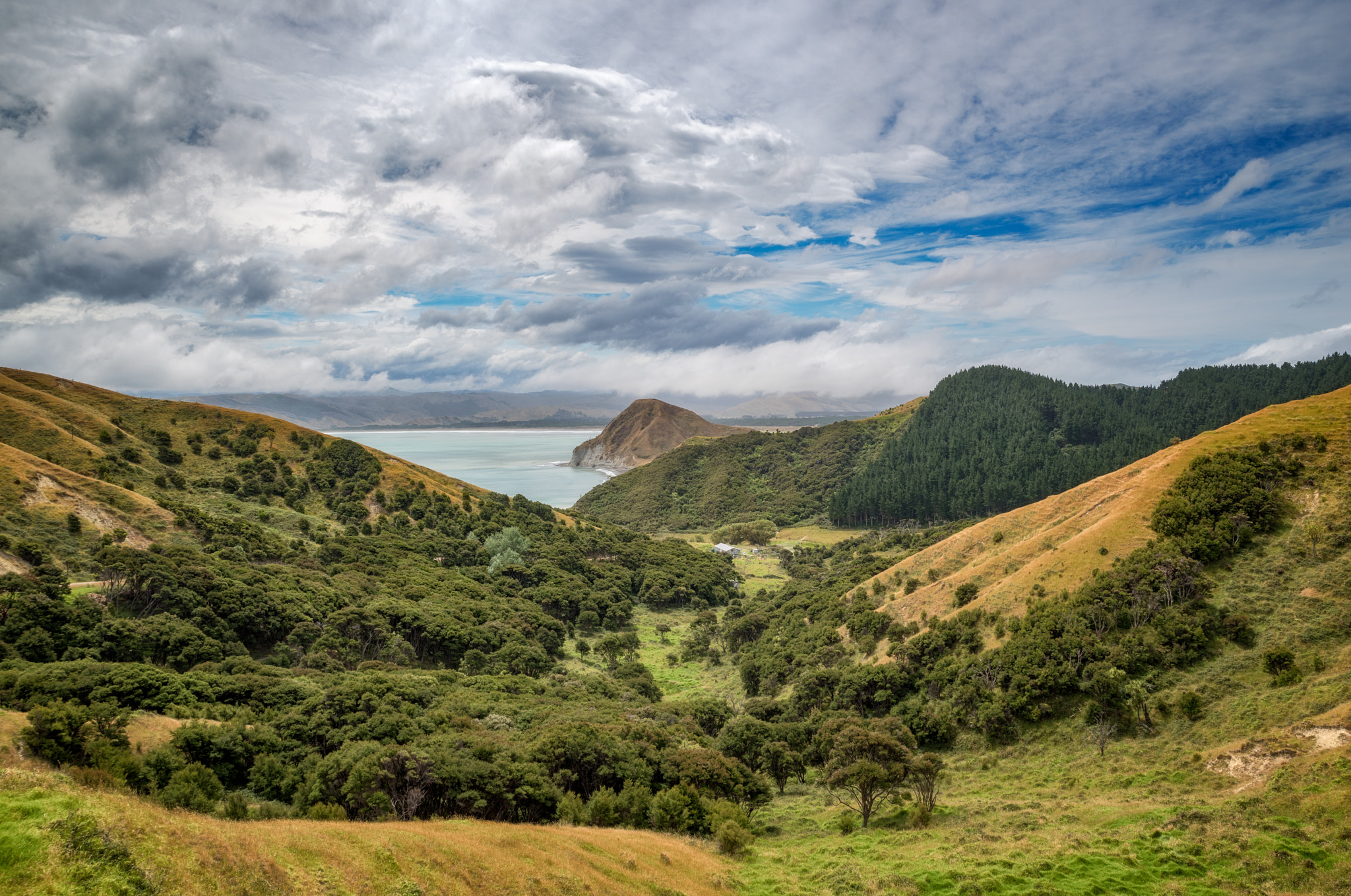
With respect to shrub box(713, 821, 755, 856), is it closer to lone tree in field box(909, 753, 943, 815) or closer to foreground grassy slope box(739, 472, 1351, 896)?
foreground grassy slope box(739, 472, 1351, 896)

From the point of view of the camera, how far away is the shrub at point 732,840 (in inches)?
1016

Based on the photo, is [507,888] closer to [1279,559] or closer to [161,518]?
[1279,559]

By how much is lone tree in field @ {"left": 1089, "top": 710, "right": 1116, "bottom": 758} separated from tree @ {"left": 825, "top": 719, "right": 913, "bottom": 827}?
9.28 metres

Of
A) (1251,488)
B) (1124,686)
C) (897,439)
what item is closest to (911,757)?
(1124,686)

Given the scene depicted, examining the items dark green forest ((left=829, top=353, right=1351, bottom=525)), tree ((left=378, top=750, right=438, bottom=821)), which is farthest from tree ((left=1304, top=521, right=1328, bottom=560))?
dark green forest ((left=829, top=353, right=1351, bottom=525))

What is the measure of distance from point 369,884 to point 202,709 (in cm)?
2400

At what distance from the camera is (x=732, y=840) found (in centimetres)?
2580

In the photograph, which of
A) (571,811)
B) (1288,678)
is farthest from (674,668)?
(1288,678)

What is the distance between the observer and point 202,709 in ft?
102

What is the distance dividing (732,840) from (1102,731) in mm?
19111

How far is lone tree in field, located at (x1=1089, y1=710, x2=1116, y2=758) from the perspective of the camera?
98.3ft

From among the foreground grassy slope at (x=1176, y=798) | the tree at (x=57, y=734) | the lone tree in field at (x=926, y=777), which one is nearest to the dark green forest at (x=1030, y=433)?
the foreground grassy slope at (x=1176, y=798)

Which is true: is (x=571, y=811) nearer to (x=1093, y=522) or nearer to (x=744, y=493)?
(x=1093, y=522)

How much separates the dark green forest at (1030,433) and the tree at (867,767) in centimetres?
11636
